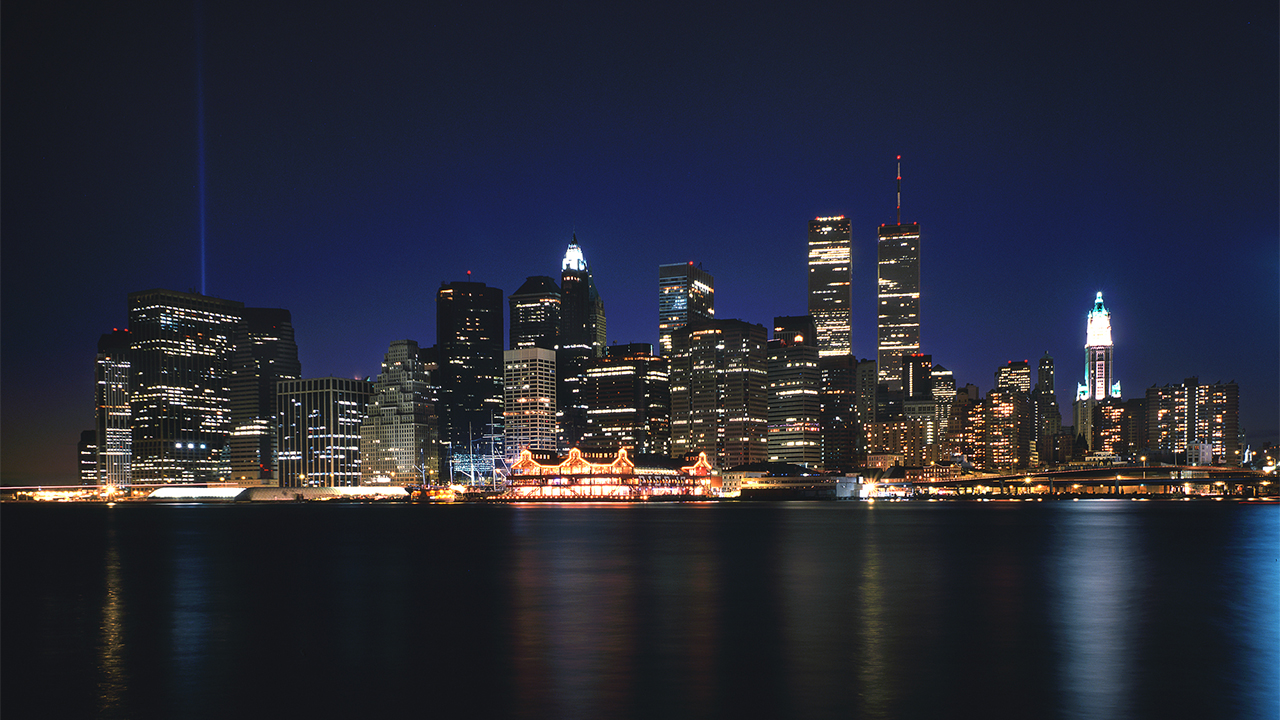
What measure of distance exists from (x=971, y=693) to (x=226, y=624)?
25.7m

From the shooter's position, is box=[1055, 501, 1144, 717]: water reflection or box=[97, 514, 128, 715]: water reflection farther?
box=[1055, 501, 1144, 717]: water reflection

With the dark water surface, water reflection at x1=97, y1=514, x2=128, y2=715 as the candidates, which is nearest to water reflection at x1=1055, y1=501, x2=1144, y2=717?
the dark water surface

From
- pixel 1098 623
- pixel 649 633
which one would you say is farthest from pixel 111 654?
pixel 1098 623

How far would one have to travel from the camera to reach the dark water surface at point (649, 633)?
2420 cm

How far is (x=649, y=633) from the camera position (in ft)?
111

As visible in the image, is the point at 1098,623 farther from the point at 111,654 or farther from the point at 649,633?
the point at 111,654

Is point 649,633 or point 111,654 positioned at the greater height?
point 111,654

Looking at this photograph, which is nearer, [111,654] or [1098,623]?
[111,654]

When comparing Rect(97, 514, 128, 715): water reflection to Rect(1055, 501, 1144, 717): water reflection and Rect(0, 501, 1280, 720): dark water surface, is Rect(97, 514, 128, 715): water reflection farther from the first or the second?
Rect(1055, 501, 1144, 717): water reflection

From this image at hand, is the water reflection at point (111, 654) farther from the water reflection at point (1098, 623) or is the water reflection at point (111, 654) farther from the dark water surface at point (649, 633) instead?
the water reflection at point (1098, 623)

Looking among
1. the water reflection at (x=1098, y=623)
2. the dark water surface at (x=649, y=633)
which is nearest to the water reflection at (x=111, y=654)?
the dark water surface at (x=649, y=633)

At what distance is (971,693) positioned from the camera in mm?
24531

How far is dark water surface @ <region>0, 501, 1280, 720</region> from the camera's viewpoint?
953 inches

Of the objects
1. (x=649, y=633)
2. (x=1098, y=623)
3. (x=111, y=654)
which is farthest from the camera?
A: (x=1098, y=623)
